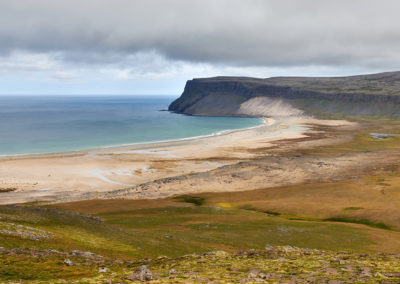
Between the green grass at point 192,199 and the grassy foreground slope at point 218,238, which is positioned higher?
the grassy foreground slope at point 218,238

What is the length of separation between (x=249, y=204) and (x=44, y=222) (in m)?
29.0

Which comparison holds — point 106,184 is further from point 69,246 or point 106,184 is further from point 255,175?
point 69,246

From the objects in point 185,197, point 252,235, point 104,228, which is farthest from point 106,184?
point 252,235

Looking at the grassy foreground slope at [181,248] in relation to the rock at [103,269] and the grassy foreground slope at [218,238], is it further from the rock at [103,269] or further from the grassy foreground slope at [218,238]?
the rock at [103,269]

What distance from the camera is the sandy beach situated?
62.4 meters

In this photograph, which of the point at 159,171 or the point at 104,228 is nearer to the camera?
the point at 104,228

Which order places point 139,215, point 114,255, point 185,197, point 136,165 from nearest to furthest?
1. point 114,255
2. point 139,215
3. point 185,197
4. point 136,165

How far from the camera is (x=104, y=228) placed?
28.3 m

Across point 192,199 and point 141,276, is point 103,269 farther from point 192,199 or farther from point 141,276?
point 192,199

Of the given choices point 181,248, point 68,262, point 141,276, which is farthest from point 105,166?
point 141,276

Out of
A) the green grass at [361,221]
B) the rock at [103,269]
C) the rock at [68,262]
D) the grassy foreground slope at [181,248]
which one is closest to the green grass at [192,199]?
the grassy foreground slope at [181,248]

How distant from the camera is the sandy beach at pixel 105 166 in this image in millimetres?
62375

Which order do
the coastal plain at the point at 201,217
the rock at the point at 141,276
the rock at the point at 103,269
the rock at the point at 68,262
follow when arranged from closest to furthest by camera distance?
the rock at the point at 141,276 < the rock at the point at 103,269 < the coastal plain at the point at 201,217 < the rock at the point at 68,262

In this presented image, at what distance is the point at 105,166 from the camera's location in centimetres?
8112
